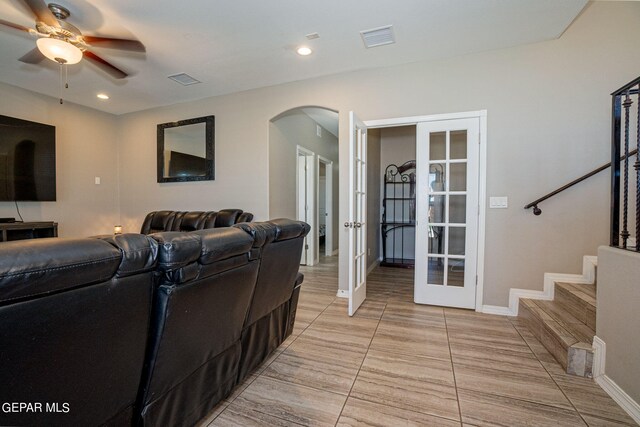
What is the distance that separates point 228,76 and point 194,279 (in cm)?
325

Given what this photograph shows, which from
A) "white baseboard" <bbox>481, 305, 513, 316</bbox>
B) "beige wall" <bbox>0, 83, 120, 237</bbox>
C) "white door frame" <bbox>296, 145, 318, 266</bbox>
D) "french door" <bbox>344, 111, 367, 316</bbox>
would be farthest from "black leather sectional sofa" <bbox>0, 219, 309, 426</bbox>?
"beige wall" <bbox>0, 83, 120, 237</bbox>

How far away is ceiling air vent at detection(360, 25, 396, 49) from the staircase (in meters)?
2.84

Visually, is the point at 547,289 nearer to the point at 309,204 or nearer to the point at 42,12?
the point at 309,204

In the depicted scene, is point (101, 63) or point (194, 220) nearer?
point (101, 63)

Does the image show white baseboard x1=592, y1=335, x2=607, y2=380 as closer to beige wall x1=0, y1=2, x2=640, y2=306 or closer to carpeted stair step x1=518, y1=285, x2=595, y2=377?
carpeted stair step x1=518, y1=285, x2=595, y2=377

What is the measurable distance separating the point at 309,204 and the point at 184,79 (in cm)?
279

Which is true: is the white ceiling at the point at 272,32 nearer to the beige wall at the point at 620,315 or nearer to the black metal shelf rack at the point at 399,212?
the beige wall at the point at 620,315

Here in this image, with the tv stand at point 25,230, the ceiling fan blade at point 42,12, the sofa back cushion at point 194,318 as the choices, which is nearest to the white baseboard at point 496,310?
the sofa back cushion at point 194,318

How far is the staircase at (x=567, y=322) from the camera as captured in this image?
1.85m

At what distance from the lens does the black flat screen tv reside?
142 inches

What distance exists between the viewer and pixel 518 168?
2.81 meters

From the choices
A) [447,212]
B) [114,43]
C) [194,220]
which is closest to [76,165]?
[194,220]

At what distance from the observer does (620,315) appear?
164 cm

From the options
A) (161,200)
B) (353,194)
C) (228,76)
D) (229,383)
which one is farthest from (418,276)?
(161,200)
